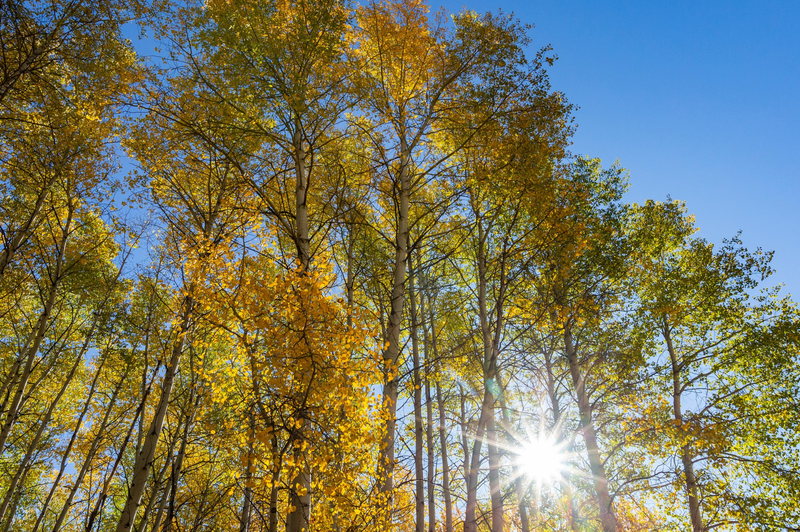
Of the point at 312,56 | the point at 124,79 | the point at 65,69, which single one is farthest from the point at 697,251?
the point at 65,69

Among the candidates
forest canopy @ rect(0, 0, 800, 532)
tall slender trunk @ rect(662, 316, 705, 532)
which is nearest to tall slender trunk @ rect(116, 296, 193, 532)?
forest canopy @ rect(0, 0, 800, 532)

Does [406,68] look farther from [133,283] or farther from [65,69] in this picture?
[133,283]

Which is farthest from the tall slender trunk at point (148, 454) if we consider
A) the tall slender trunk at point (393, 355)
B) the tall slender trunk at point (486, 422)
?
the tall slender trunk at point (486, 422)

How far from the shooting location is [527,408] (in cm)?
1071

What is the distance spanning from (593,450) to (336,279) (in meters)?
5.08

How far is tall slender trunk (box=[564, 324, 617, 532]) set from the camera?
6.15m

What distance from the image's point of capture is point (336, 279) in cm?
597

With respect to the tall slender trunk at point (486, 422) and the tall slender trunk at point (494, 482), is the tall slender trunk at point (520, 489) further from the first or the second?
the tall slender trunk at point (486, 422)

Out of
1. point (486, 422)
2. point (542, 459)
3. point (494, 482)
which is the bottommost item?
point (494, 482)

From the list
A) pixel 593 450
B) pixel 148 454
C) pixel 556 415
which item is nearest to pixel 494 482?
pixel 593 450

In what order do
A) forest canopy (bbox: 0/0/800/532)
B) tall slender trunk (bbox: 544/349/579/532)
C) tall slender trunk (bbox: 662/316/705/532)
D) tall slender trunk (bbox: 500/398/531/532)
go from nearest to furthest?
forest canopy (bbox: 0/0/800/532) < tall slender trunk (bbox: 662/316/705/532) < tall slender trunk (bbox: 544/349/579/532) < tall slender trunk (bbox: 500/398/531/532)

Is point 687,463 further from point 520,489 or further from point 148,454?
point 148,454

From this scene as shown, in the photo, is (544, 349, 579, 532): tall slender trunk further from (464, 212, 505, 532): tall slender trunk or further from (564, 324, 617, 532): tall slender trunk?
(464, 212, 505, 532): tall slender trunk

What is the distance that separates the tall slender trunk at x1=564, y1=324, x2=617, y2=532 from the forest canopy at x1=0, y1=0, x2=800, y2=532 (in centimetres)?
5
